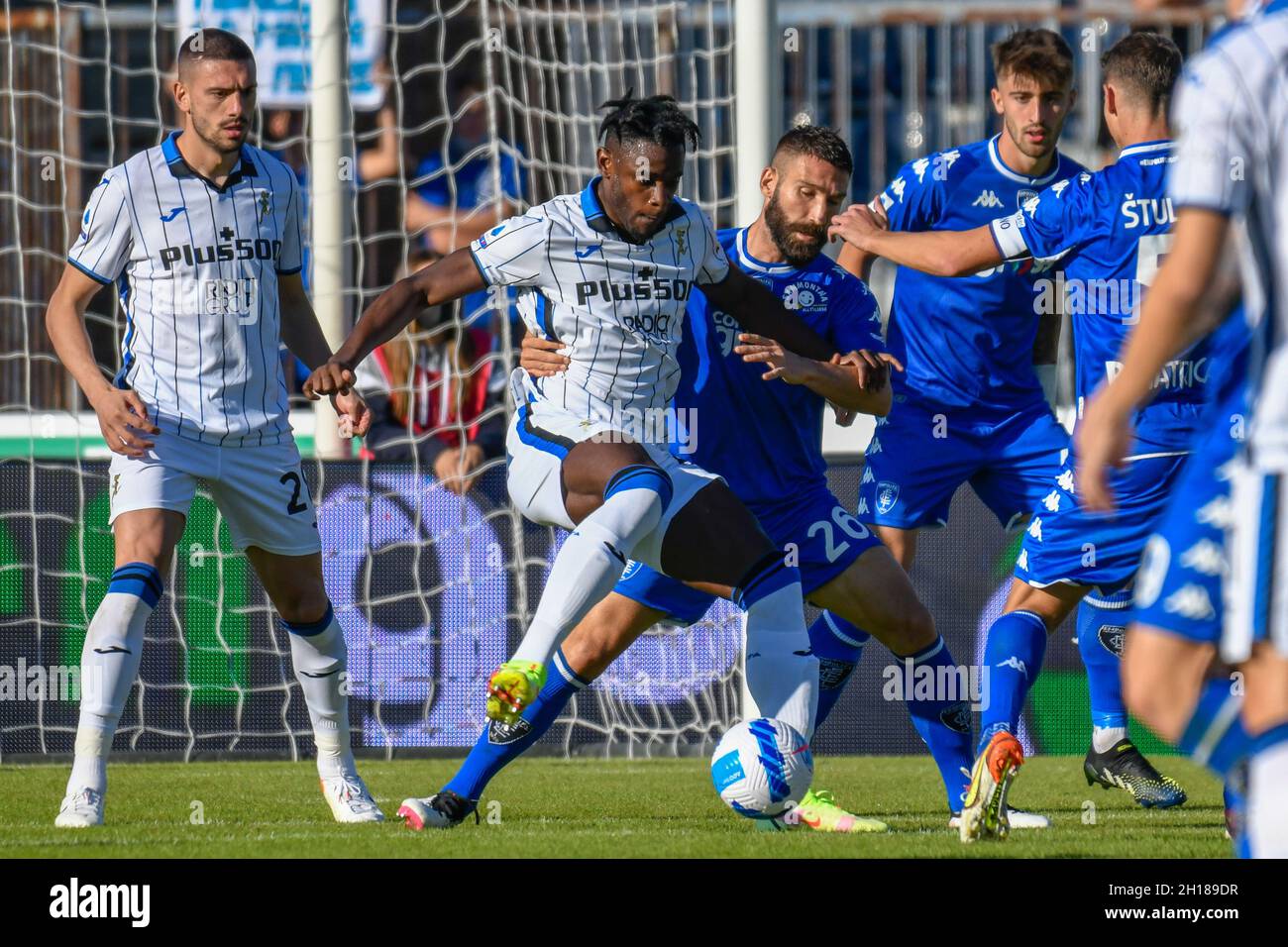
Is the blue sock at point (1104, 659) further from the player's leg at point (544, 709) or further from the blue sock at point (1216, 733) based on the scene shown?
the blue sock at point (1216, 733)

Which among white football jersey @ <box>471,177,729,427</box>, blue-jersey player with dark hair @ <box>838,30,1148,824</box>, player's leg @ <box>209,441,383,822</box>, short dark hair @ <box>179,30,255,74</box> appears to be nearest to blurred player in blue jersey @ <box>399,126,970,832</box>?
white football jersey @ <box>471,177,729,427</box>

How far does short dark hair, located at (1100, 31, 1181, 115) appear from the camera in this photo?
212 inches

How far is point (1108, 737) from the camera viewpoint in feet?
21.7

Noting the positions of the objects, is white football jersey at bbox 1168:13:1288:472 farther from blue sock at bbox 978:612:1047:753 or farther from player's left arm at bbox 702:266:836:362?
player's left arm at bbox 702:266:836:362

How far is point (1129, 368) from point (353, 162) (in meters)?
5.93

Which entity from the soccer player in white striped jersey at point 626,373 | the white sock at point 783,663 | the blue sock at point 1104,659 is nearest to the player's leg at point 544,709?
the soccer player in white striped jersey at point 626,373

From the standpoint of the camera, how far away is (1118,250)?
5.42m

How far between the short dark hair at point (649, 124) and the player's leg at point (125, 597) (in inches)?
65.2

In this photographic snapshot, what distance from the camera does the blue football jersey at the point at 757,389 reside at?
598 centimetres

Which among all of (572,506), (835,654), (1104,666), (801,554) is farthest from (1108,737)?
(572,506)

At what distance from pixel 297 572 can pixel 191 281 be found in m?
0.96

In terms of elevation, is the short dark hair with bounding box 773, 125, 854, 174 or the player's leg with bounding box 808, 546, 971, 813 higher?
the short dark hair with bounding box 773, 125, 854, 174
